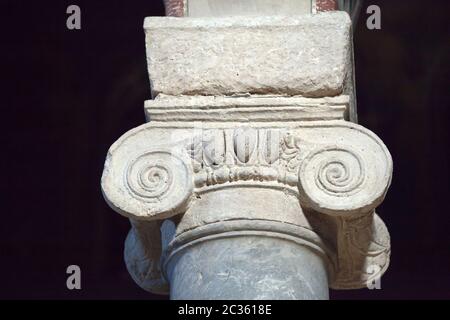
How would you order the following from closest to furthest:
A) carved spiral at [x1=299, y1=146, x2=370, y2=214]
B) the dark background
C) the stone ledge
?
carved spiral at [x1=299, y1=146, x2=370, y2=214] → the stone ledge → the dark background

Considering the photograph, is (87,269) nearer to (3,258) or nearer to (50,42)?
(3,258)

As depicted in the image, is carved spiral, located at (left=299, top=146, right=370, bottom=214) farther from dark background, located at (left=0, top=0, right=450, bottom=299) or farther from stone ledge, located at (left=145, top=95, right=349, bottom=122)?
dark background, located at (left=0, top=0, right=450, bottom=299)

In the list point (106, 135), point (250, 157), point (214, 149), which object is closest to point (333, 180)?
point (250, 157)

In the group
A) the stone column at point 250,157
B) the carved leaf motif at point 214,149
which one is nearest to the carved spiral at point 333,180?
the stone column at point 250,157

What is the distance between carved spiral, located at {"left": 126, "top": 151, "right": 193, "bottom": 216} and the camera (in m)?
5.68

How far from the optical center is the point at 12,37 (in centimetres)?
907

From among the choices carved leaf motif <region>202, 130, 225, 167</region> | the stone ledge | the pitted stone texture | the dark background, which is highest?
the pitted stone texture

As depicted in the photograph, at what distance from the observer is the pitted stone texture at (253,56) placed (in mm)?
5793

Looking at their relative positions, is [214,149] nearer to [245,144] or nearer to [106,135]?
[245,144]

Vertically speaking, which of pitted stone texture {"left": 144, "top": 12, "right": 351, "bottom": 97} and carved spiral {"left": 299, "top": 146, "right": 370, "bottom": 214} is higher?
pitted stone texture {"left": 144, "top": 12, "right": 351, "bottom": 97}

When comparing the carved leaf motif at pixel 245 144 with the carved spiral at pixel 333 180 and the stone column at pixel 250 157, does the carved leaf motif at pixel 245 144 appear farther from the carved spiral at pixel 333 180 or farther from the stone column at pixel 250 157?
the carved spiral at pixel 333 180

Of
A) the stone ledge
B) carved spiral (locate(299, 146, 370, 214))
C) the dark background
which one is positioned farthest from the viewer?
the dark background

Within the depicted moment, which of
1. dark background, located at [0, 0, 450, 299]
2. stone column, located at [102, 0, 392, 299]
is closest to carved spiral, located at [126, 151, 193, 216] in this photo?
stone column, located at [102, 0, 392, 299]

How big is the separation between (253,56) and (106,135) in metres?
3.59
